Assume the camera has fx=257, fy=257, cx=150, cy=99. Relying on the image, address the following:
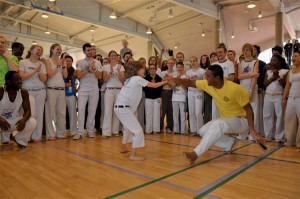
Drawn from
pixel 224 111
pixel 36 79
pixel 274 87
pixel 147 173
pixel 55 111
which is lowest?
pixel 147 173

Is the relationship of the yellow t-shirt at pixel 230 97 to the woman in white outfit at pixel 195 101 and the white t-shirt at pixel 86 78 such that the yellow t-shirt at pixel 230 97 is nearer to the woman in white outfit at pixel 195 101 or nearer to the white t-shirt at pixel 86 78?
the woman in white outfit at pixel 195 101

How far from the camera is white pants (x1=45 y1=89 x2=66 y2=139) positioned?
516 cm

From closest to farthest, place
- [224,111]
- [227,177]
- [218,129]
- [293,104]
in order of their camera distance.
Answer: [227,177] < [218,129] < [224,111] < [293,104]

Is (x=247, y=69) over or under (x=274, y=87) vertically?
over

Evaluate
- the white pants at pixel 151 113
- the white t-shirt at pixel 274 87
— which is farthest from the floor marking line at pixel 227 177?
the white pants at pixel 151 113

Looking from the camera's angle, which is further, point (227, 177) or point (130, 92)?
point (130, 92)

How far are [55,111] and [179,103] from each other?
2.78m

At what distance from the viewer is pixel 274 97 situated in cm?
505

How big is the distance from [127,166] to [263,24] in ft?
45.5

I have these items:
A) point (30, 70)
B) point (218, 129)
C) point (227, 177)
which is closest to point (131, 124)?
point (218, 129)

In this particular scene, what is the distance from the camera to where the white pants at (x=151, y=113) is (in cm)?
624

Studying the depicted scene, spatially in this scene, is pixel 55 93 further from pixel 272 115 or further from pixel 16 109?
pixel 272 115

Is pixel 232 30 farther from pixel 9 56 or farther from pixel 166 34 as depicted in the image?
pixel 9 56

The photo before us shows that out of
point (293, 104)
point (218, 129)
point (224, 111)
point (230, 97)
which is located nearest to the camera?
point (218, 129)
